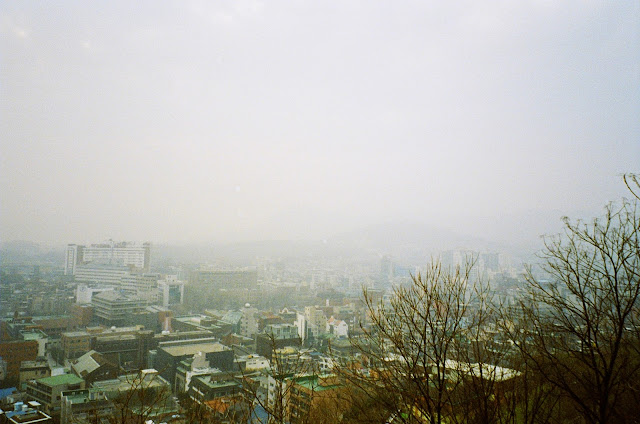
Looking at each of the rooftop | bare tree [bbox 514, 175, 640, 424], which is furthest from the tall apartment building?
bare tree [bbox 514, 175, 640, 424]

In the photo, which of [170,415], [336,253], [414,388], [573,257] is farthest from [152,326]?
[573,257]

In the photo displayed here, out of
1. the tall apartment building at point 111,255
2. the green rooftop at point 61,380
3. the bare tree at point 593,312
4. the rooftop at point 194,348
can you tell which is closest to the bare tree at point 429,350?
the bare tree at point 593,312

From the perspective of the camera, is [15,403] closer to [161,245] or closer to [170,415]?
[170,415]

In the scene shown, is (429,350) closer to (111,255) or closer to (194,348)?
(194,348)

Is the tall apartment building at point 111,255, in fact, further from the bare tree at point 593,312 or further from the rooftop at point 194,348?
the bare tree at point 593,312

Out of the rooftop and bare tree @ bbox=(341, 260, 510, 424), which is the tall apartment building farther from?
bare tree @ bbox=(341, 260, 510, 424)

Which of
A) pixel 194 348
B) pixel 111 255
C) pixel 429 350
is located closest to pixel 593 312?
pixel 429 350
